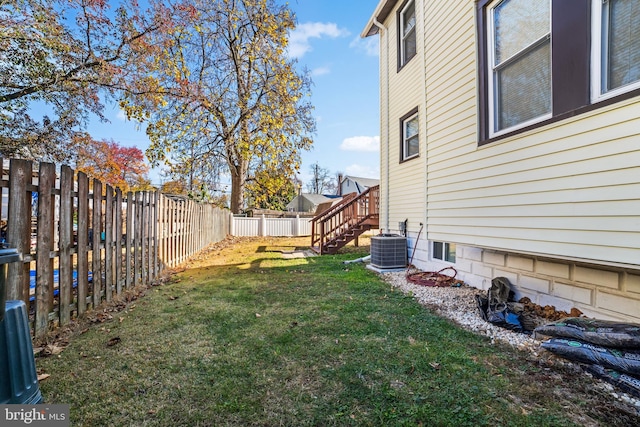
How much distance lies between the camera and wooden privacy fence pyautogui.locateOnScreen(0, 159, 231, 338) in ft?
8.41

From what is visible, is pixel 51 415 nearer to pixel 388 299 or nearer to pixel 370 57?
pixel 388 299

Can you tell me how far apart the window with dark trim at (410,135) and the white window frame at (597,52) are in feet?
11.7

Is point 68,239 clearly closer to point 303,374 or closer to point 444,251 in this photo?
point 303,374

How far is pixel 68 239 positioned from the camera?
3113mm

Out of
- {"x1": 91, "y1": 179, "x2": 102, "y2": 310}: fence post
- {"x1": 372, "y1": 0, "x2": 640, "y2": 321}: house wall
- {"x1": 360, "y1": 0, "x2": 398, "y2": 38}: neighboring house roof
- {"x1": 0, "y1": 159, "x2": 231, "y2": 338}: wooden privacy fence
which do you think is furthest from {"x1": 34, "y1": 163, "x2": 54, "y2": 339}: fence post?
{"x1": 360, "y1": 0, "x2": 398, "y2": 38}: neighboring house roof

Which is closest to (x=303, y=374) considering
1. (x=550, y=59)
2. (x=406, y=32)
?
(x=550, y=59)

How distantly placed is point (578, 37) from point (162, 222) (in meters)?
6.72

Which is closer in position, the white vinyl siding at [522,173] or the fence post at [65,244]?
the white vinyl siding at [522,173]

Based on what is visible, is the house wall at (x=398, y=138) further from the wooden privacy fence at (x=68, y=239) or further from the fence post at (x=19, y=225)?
the fence post at (x=19, y=225)

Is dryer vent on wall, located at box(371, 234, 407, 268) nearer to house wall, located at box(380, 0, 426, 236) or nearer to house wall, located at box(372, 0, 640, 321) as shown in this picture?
house wall, located at box(380, 0, 426, 236)

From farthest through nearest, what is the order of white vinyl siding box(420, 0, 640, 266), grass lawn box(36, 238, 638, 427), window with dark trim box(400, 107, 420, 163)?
window with dark trim box(400, 107, 420, 163) → white vinyl siding box(420, 0, 640, 266) → grass lawn box(36, 238, 638, 427)

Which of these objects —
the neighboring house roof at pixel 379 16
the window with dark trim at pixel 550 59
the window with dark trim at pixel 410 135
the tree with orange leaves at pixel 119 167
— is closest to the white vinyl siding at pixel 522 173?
the window with dark trim at pixel 550 59

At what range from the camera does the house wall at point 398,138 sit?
576 cm

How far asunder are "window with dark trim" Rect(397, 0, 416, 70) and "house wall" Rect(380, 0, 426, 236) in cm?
15
